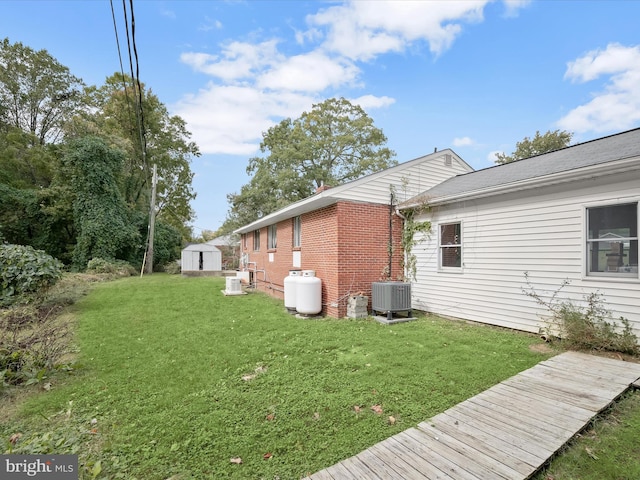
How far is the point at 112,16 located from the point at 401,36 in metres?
8.19

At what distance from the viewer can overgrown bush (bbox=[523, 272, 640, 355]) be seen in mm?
4785

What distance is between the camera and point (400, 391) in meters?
3.69

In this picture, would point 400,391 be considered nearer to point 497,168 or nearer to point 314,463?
point 314,463

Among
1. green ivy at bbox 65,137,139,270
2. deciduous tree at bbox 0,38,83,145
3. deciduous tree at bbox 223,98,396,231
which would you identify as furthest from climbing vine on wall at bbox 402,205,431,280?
deciduous tree at bbox 0,38,83,145

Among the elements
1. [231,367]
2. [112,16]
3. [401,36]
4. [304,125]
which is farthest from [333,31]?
[304,125]

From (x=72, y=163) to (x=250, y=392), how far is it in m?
22.9

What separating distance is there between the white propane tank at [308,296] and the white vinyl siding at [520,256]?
2.93 meters

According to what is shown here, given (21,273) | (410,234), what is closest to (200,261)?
(21,273)

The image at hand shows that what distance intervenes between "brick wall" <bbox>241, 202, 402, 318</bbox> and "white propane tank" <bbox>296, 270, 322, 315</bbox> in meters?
0.30

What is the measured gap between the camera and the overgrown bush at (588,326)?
4.79 m

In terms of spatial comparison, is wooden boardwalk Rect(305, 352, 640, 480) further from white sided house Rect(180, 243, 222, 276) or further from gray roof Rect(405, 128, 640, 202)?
white sided house Rect(180, 243, 222, 276)

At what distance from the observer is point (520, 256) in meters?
6.28

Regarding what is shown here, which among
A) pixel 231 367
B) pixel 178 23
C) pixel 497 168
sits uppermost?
pixel 178 23

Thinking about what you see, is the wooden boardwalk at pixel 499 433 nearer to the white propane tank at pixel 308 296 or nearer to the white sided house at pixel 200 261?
the white propane tank at pixel 308 296
